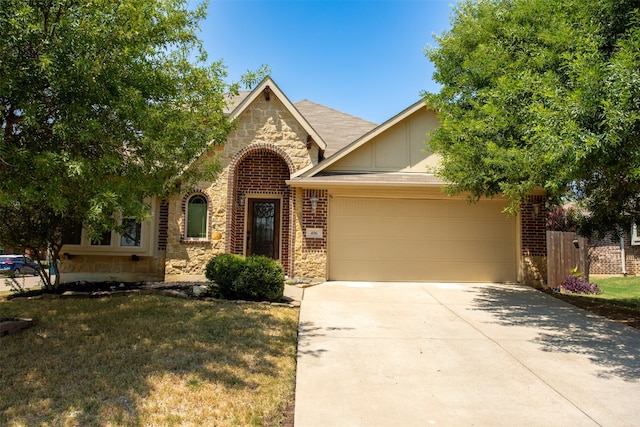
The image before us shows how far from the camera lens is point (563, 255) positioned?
40.2ft

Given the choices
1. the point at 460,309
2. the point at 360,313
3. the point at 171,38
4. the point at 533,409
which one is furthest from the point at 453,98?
the point at 533,409

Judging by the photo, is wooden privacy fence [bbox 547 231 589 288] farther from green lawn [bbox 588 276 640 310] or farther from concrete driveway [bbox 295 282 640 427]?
concrete driveway [bbox 295 282 640 427]

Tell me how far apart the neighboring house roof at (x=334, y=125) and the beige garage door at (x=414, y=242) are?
2.51 m

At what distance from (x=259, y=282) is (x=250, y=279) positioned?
0.19 metres

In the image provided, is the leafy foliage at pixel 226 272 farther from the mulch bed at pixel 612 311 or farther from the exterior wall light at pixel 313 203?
the mulch bed at pixel 612 311

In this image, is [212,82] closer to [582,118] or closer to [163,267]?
[582,118]

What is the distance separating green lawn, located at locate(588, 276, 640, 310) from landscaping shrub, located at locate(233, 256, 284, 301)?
9498 millimetres

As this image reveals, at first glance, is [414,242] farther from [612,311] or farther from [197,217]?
[197,217]

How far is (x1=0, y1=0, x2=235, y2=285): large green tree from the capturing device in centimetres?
427

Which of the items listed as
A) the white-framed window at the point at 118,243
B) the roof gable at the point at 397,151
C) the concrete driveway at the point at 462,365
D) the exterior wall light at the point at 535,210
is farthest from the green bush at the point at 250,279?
the exterior wall light at the point at 535,210

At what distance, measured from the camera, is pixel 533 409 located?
396 cm

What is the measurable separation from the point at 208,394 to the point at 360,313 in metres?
4.08

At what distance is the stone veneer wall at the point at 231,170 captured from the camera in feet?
35.8

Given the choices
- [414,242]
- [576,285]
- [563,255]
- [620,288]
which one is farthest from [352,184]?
[620,288]
